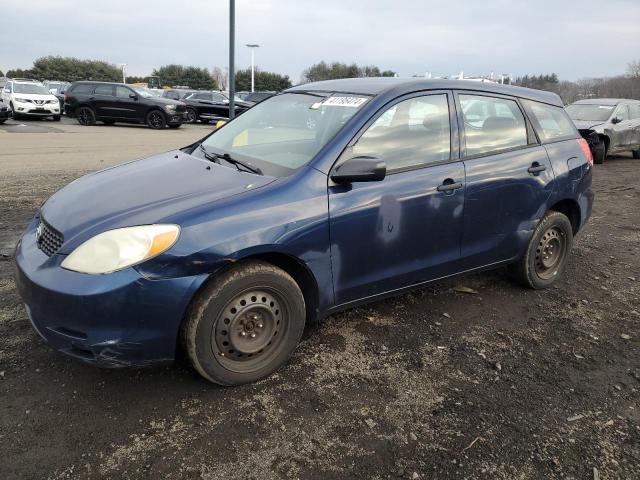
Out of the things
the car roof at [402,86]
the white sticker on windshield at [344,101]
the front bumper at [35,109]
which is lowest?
the white sticker on windshield at [344,101]

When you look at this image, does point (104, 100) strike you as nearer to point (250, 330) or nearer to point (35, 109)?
point (35, 109)

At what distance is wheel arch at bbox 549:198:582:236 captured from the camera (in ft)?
14.2

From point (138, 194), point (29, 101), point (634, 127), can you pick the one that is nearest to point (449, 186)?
point (138, 194)

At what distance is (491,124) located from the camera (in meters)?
3.82

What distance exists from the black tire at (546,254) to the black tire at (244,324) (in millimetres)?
2211

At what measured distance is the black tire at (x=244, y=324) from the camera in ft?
8.48

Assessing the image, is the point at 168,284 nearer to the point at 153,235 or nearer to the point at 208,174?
the point at 153,235

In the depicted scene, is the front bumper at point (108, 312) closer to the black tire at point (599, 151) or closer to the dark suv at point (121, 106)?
the black tire at point (599, 151)

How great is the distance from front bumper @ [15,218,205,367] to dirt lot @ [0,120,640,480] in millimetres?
353

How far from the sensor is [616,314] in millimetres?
3990

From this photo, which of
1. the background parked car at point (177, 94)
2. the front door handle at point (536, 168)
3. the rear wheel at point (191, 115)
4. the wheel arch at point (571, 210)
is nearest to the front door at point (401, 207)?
the front door handle at point (536, 168)

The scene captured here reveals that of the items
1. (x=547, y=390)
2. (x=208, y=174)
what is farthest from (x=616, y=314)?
(x=208, y=174)

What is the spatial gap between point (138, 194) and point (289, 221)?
88 centimetres

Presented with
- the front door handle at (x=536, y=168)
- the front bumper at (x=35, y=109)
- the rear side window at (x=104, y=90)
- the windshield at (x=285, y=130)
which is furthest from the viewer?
the front bumper at (x=35, y=109)
